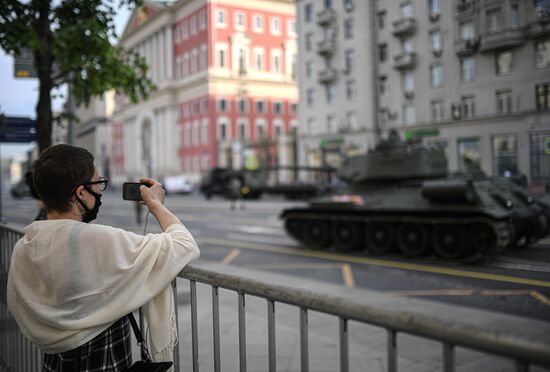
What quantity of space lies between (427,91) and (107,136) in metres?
77.8

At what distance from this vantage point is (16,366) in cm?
438

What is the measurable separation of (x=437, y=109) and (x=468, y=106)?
5255 mm

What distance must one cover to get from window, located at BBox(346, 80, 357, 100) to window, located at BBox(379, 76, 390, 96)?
13.6 feet

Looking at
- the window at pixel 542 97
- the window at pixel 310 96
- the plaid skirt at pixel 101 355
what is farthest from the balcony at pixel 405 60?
the window at pixel 310 96

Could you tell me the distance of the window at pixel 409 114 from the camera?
2276cm

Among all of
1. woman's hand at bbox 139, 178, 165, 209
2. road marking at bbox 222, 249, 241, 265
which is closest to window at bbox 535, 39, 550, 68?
woman's hand at bbox 139, 178, 165, 209

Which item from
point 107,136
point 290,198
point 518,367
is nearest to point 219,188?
point 290,198

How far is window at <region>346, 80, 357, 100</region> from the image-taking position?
3401cm

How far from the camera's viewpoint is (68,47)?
8.13m

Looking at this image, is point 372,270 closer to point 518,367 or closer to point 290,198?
point 518,367

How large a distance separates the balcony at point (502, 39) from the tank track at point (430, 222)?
4225 millimetres

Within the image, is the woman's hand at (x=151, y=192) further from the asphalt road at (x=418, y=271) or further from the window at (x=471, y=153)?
the window at (x=471, y=153)

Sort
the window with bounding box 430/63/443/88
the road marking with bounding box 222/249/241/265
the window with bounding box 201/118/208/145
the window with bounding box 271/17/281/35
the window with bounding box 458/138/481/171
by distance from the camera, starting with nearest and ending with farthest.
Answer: the road marking with bounding box 222/249/241/265 → the window with bounding box 458/138/481/171 → the window with bounding box 430/63/443/88 → the window with bounding box 271/17/281/35 → the window with bounding box 201/118/208/145

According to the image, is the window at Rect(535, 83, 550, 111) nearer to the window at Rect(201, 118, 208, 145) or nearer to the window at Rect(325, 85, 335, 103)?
the window at Rect(325, 85, 335, 103)
